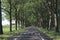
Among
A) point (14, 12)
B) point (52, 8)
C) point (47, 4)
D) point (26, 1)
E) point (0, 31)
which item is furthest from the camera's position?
point (26, 1)

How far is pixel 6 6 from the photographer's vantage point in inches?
2532

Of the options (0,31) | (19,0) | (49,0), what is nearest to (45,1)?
(49,0)

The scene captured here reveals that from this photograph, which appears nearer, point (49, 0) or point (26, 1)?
point (49, 0)

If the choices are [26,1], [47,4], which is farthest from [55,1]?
[26,1]

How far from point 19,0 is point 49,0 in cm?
1052

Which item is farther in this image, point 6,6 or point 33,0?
point 33,0

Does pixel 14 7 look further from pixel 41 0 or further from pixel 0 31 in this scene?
pixel 0 31

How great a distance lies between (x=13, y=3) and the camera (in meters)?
Result: 62.7

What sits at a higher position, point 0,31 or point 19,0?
point 19,0

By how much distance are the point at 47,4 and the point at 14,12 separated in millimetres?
14770

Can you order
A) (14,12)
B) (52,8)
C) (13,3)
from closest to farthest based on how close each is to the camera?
(52,8) → (13,3) → (14,12)

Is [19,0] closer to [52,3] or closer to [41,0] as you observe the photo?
[41,0]

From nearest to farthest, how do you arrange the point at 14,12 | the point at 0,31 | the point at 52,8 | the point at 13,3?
the point at 0,31 < the point at 52,8 < the point at 13,3 < the point at 14,12

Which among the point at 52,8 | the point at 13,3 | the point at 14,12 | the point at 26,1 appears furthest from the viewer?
the point at 26,1
